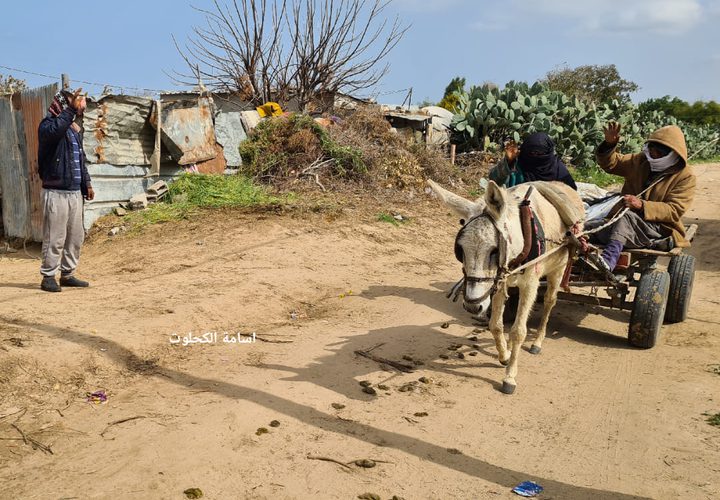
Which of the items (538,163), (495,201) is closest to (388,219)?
(538,163)

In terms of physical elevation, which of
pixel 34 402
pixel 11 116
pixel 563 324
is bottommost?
pixel 34 402

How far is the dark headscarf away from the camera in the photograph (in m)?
6.85

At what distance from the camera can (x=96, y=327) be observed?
5965 millimetres

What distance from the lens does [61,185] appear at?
716cm

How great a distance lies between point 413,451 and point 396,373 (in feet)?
4.79

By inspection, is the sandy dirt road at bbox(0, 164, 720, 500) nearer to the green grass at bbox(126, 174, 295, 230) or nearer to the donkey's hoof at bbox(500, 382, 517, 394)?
the donkey's hoof at bbox(500, 382, 517, 394)

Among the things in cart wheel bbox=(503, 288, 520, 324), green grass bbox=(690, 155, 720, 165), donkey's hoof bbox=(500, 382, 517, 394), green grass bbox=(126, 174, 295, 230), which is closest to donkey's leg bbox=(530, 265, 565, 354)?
cart wheel bbox=(503, 288, 520, 324)

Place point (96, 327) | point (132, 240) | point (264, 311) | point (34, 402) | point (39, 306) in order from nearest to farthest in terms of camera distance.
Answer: point (34, 402) → point (96, 327) → point (39, 306) → point (264, 311) → point (132, 240)

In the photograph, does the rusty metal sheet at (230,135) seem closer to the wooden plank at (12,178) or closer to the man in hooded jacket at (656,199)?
the wooden plank at (12,178)

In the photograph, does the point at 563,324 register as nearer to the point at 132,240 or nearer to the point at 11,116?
the point at 132,240

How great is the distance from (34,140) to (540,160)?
8502 millimetres

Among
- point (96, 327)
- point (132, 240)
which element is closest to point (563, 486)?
point (96, 327)

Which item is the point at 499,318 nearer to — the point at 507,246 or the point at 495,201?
the point at 507,246

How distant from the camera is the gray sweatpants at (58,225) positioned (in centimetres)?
714
